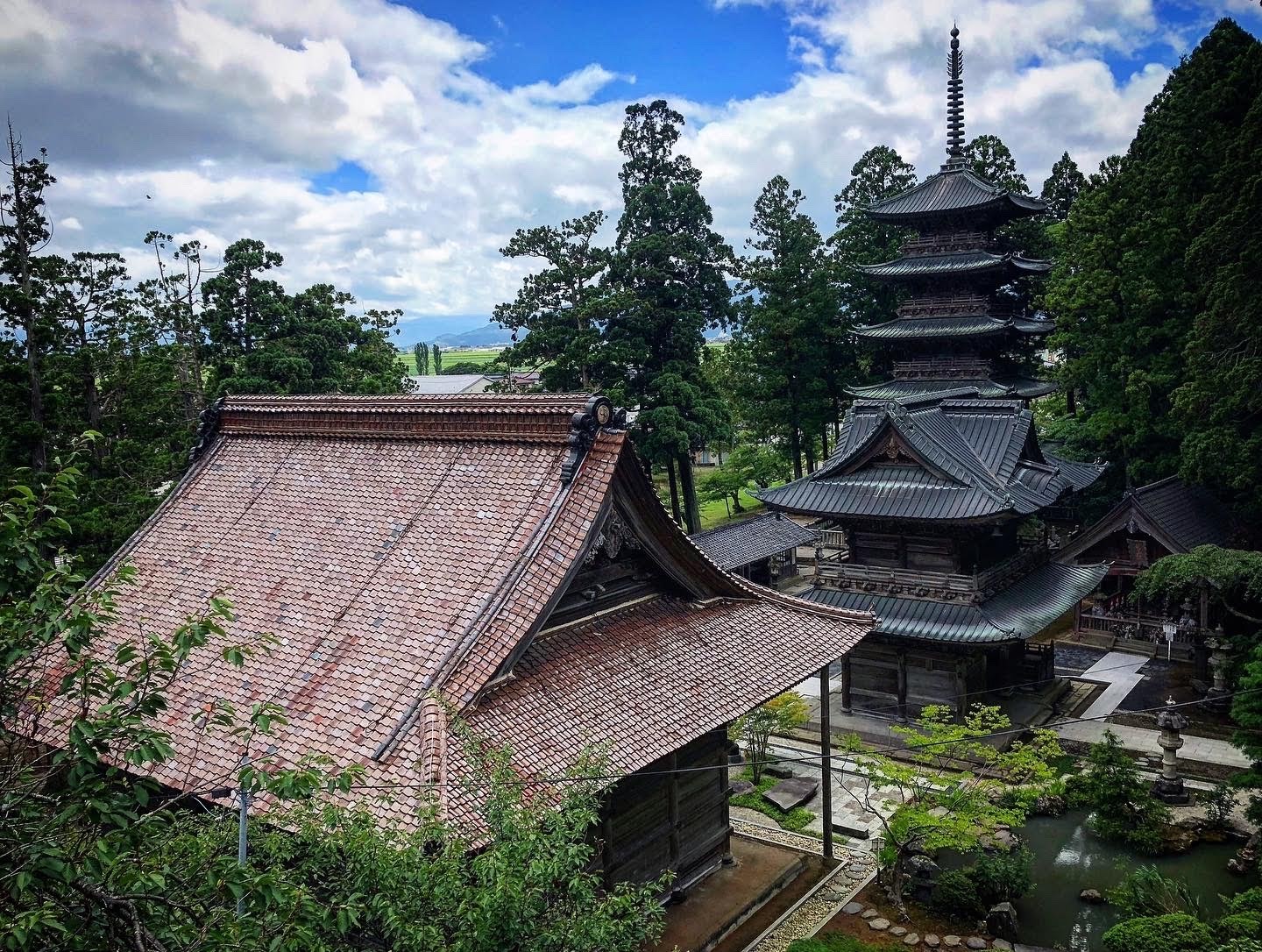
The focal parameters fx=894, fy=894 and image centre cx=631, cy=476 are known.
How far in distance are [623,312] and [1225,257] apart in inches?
1011

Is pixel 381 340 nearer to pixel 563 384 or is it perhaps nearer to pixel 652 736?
pixel 563 384

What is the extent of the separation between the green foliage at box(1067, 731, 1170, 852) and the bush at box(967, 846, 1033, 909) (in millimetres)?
3304

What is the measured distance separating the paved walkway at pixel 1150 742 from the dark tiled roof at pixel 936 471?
6.08m

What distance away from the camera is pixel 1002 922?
15.8 m

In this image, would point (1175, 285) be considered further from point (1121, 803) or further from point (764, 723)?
point (764, 723)

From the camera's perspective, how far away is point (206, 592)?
52.5 feet

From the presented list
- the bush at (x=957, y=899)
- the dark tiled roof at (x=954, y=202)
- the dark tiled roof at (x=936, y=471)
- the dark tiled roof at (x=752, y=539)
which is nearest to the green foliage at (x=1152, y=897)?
the bush at (x=957, y=899)

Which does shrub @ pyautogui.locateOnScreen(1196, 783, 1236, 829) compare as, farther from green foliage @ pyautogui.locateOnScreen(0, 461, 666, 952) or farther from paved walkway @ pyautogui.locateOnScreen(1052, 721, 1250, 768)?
green foliage @ pyautogui.locateOnScreen(0, 461, 666, 952)

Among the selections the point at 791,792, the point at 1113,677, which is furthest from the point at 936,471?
the point at 1113,677

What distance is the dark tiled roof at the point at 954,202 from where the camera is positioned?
3400cm

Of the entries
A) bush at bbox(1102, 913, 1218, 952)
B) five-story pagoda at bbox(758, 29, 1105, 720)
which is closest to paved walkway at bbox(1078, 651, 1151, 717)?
five-story pagoda at bbox(758, 29, 1105, 720)

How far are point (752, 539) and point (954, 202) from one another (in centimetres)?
1704

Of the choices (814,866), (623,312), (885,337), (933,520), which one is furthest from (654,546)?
(623,312)

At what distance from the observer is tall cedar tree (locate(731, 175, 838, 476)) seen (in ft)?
158
